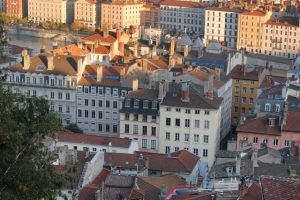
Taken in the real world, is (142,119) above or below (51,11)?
below

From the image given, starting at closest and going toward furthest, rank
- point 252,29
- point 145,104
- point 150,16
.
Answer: point 145,104 → point 252,29 → point 150,16

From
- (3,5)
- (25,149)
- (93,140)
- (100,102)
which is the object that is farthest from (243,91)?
(3,5)

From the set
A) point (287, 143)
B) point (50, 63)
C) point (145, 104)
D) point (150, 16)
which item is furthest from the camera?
point (150, 16)

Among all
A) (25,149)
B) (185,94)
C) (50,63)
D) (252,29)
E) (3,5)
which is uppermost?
(25,149)

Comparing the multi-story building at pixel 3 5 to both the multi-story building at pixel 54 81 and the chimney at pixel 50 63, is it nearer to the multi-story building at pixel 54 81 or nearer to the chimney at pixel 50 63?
the multi-story building at pixel 54 81

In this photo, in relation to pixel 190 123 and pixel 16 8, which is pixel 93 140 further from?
pixel 16 8

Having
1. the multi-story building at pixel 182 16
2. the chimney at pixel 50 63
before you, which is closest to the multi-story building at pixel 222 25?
the multi-story building at pixel 182 16
